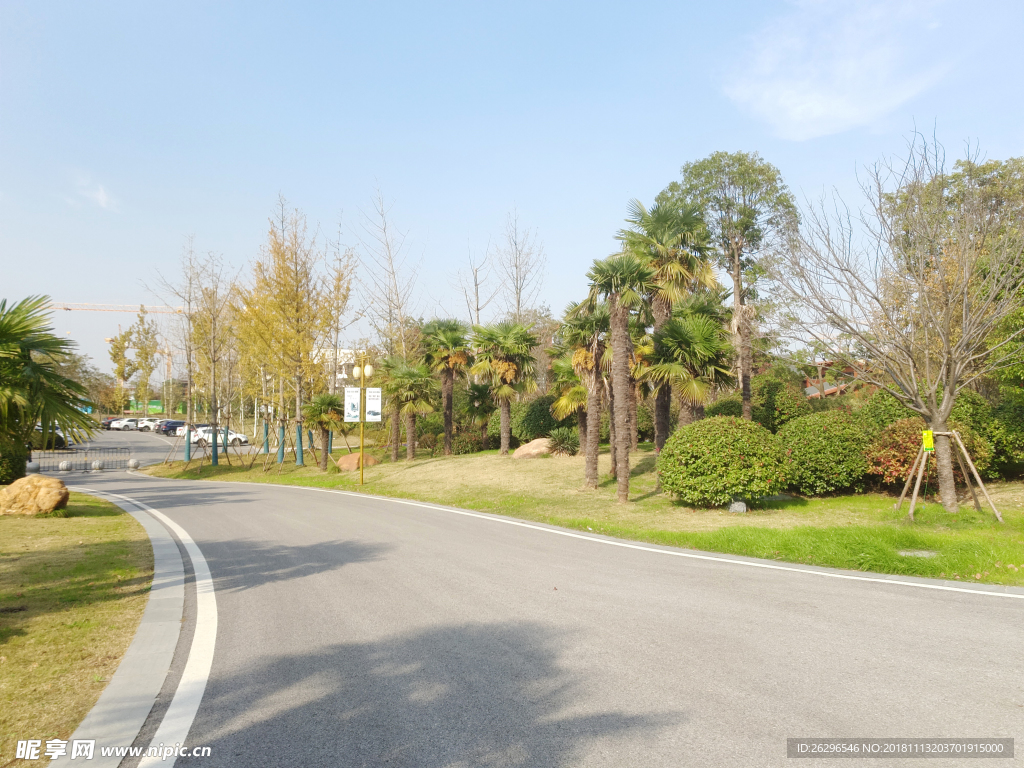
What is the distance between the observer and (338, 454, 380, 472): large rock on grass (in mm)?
28766

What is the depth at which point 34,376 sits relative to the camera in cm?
595

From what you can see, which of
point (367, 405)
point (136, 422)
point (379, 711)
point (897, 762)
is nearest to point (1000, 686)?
point (897, 762)

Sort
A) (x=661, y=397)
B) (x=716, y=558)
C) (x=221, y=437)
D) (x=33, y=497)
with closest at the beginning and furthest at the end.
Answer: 1. (x=716, y=558)
2. (x=33, y=497)
3. (x=661, y=397)
4. (x=221, y=437)

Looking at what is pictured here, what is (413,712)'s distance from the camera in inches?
154

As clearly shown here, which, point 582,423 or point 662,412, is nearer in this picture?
point 662,412

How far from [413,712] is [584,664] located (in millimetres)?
1401

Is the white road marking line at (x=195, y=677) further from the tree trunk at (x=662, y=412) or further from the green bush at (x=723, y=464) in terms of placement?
the tree trunk at (x=662, y=412)

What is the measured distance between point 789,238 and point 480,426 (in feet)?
68.3

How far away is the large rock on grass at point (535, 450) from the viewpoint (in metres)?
25.9

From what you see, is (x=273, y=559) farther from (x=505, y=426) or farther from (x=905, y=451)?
(x=505, y=426)

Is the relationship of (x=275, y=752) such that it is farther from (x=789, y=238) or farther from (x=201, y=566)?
(x=789, y=238)

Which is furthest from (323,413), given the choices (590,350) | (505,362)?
(590,350)

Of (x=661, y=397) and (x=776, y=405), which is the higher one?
(x=661, y=397)

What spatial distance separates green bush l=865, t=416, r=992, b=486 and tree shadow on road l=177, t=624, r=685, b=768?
40.1 ft
